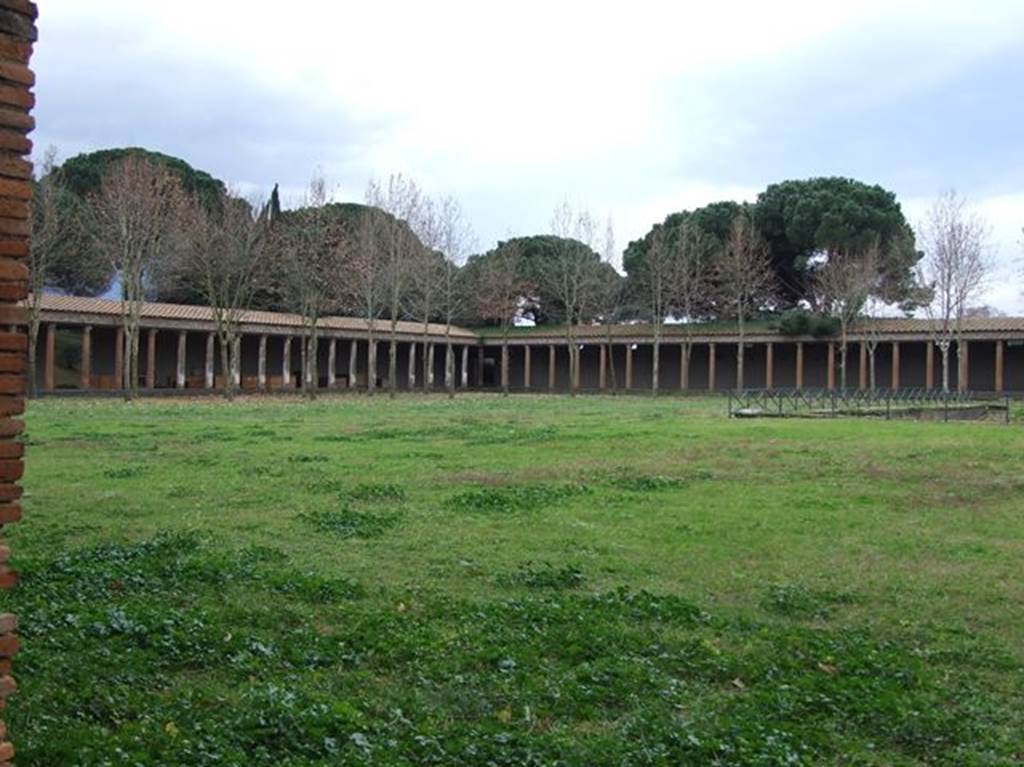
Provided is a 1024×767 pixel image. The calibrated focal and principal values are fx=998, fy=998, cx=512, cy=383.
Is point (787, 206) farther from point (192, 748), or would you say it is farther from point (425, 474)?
point (192, 748)

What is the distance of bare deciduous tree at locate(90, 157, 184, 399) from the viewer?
132 feet

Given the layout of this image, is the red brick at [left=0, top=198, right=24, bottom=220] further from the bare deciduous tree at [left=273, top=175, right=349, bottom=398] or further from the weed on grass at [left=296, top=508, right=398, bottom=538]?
the bare deciduous tree at [left=273, top=175, right=349, bottom=398]

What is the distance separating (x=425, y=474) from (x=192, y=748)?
10910mm

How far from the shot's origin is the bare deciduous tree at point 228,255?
44281 millimetres

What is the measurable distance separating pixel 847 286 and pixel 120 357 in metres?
39.1

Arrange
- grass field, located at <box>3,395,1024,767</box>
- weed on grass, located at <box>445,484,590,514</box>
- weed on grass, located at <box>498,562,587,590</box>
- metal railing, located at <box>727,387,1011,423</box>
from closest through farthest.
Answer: grass field, located at <box>3,395,1024,767</box> → weed on grass, located at <box>498,562,587,590</box> → weed on grass, located at <box>445,484,590,514</box> → metal railing, located at <box>727,387,1011,423</box>

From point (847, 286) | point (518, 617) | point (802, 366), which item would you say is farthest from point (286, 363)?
point (518, 617)

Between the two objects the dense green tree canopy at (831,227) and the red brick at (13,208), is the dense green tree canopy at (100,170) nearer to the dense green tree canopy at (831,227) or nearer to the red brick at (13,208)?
the dense green tree canopy at (831,227)

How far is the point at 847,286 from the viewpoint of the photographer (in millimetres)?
56500

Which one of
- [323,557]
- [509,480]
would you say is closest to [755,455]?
[509,480]

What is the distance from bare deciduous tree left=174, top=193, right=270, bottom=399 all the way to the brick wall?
1536 inches

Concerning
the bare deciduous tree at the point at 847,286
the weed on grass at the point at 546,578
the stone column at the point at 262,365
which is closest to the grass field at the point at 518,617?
the weed on grass at the point at 546,578

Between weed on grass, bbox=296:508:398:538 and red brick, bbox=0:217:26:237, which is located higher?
red brick, bbox=0:217:26:237

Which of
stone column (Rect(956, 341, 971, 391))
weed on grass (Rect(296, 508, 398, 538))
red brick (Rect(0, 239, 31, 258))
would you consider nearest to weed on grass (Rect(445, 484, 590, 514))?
weed on grass (Rect(296, 508, 398, 538))
